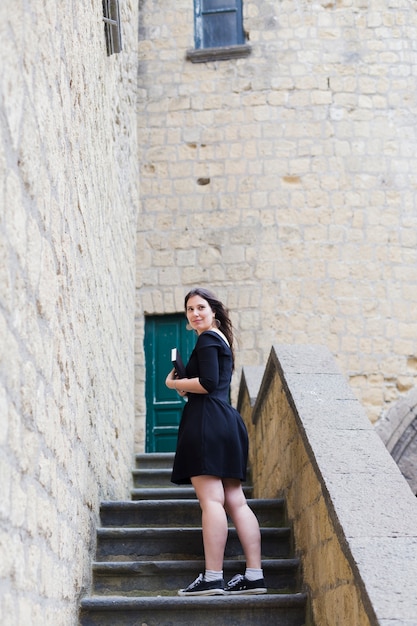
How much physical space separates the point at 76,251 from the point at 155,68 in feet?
18.6

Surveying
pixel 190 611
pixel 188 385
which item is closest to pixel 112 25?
pixel 188 385

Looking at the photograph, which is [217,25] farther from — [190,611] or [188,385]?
[190,611]

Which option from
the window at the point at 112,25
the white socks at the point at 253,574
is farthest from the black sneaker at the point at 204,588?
the window at the point at 112,25

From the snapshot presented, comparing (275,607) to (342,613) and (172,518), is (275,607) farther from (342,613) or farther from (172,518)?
(172,518)

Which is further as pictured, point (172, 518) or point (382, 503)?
point (172, 518)

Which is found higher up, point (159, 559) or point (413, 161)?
point (413, 161)

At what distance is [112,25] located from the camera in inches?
201

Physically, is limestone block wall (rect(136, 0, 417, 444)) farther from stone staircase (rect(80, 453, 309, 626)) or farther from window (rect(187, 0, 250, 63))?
stone staircase (rect(80, 453, 309, 626))

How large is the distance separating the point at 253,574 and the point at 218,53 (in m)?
6.44

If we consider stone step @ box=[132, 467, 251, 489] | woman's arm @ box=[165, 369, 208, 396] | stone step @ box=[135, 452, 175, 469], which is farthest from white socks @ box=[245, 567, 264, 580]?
stone step @ box=[135, 452, 175, 469]

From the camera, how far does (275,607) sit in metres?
3.57

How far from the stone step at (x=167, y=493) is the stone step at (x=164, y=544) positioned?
1.06 m

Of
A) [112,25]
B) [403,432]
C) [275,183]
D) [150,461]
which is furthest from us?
[275,183]

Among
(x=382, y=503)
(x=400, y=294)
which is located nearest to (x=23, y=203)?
(x=382, y=503)
